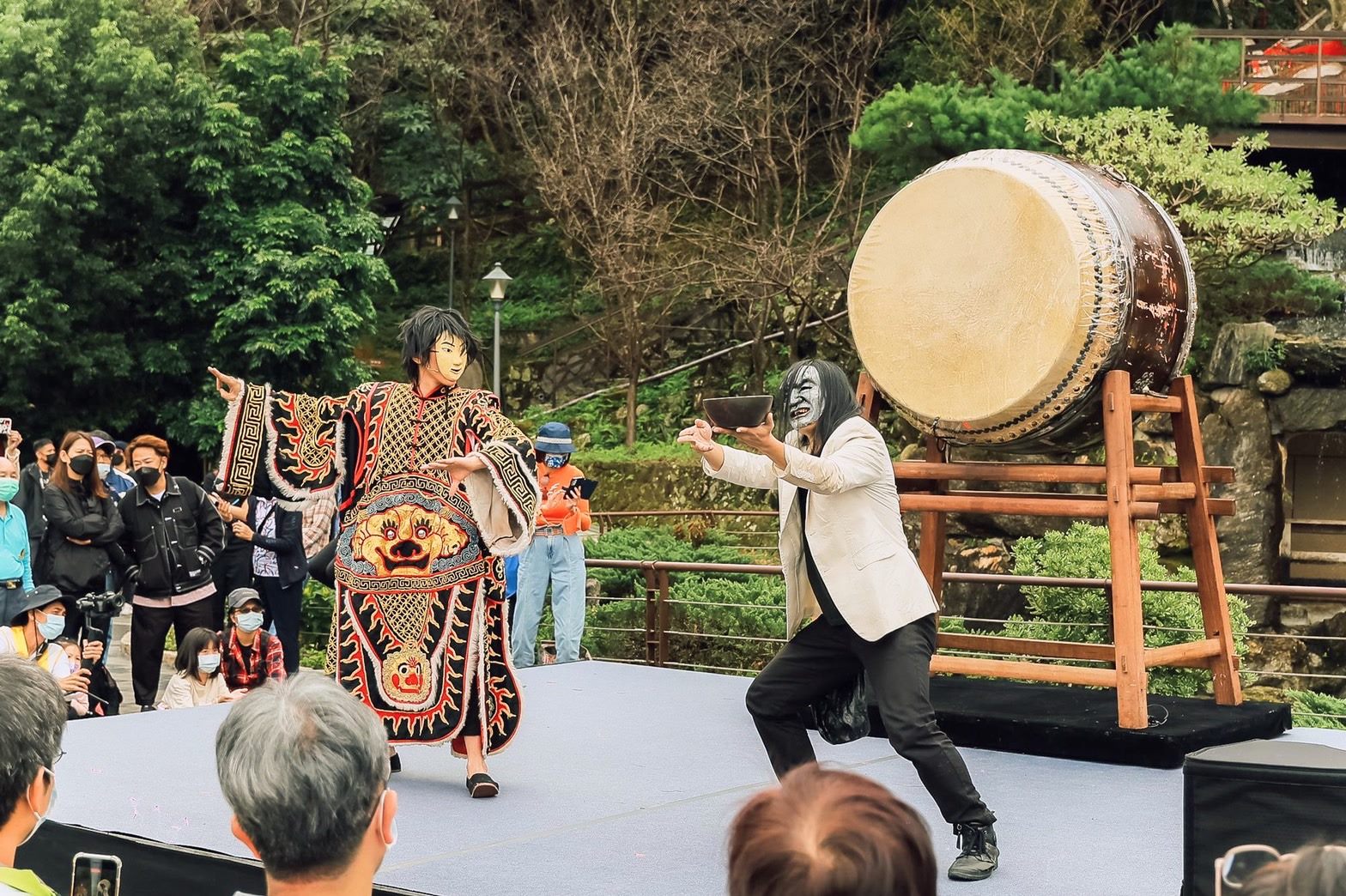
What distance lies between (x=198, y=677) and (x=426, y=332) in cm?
300

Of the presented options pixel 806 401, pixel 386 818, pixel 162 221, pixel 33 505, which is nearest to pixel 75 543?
pixel 33 505

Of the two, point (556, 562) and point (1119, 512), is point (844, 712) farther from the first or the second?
point (556, 562)

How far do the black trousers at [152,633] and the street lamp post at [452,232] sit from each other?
1630cm

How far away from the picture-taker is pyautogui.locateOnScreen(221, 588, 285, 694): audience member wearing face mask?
7.13m

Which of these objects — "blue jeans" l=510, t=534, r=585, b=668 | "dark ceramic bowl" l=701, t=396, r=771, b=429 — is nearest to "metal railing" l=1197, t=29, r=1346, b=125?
"blue jeans" l=510, t=534, r=585, b=668

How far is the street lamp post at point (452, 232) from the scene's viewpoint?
2361cm

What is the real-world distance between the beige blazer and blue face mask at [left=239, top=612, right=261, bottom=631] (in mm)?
3656

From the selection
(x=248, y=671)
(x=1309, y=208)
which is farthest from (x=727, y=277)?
(x=248, y=671)

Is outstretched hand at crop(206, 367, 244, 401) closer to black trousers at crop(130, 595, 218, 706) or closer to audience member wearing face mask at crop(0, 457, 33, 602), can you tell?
audience member wearing face mask at crop(0, 457, 33, 602)

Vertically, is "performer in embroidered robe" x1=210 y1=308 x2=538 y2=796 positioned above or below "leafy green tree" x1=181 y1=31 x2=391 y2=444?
below

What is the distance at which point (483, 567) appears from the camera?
4988 mm

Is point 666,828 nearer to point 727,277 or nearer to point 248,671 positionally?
point 248,671

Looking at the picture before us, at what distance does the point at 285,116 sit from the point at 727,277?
6.56m

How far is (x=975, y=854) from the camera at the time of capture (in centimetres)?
385
